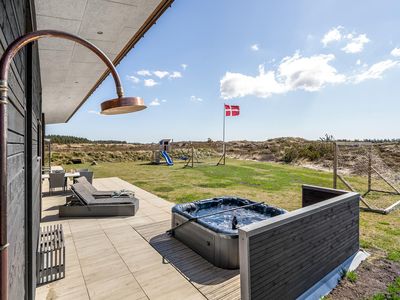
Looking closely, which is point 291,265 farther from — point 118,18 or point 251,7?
point 251,7

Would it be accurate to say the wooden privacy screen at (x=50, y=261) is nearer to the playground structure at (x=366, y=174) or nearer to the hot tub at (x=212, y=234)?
the hot tub at (x=212, y=234)

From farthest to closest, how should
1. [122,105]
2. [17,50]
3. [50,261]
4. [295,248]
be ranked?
1. [50,261]
2. [295,248]
3. [122,105]
4. [17,50]

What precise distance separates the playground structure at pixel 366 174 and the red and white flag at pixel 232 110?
8570 millimetres

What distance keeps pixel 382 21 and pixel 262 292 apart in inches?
377

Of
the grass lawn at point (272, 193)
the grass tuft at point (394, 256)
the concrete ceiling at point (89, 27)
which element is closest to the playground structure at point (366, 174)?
the grass lawn at point (272, 193)

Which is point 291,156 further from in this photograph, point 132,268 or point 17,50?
point 17,50

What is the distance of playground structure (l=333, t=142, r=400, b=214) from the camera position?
766 centimetres

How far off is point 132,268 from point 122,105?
12.0 feet

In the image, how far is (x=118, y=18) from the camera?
3.27 metres

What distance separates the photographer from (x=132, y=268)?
4004 millimetres

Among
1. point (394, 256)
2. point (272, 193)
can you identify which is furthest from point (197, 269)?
point (272, 193)

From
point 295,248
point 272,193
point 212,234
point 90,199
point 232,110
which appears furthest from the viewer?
point 232,110

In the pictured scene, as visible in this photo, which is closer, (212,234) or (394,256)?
(212,234)

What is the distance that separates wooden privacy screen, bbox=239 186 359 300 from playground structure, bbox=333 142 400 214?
3.38 metres
